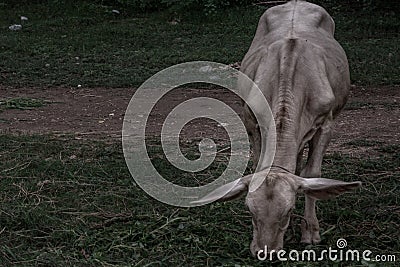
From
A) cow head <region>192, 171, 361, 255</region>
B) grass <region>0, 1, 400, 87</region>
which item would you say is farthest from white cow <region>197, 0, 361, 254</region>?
grass <region>0, 1, 400, 87</region>

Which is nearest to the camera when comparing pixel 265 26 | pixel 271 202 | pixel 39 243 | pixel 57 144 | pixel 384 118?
pixel 271 202

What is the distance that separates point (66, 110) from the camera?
961 centimetres

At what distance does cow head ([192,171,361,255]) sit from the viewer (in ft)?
14.1

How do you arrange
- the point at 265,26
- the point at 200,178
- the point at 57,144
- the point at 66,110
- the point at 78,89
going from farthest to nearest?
the point at 78,89 → the point at 66,110 → the point at 57,144 → the point at 200,178 → the point at 265,26

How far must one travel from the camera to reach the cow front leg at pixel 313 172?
5.25 m

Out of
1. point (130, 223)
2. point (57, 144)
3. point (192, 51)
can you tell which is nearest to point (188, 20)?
point (192, 51)

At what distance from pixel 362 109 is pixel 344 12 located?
5.90 m

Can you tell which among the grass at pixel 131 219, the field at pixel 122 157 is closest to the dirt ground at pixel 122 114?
the field at pixel 122 157

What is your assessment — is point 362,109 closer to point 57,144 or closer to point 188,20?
point 57,144

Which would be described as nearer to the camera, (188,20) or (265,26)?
(265,26)

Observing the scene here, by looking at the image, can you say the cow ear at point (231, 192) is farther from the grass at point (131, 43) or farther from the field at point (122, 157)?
the grass at point (131, 43)

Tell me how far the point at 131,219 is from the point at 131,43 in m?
8.30

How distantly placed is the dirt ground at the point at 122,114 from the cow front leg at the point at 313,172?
2285mm

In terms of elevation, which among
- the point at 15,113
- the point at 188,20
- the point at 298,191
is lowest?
the point at 188,20
